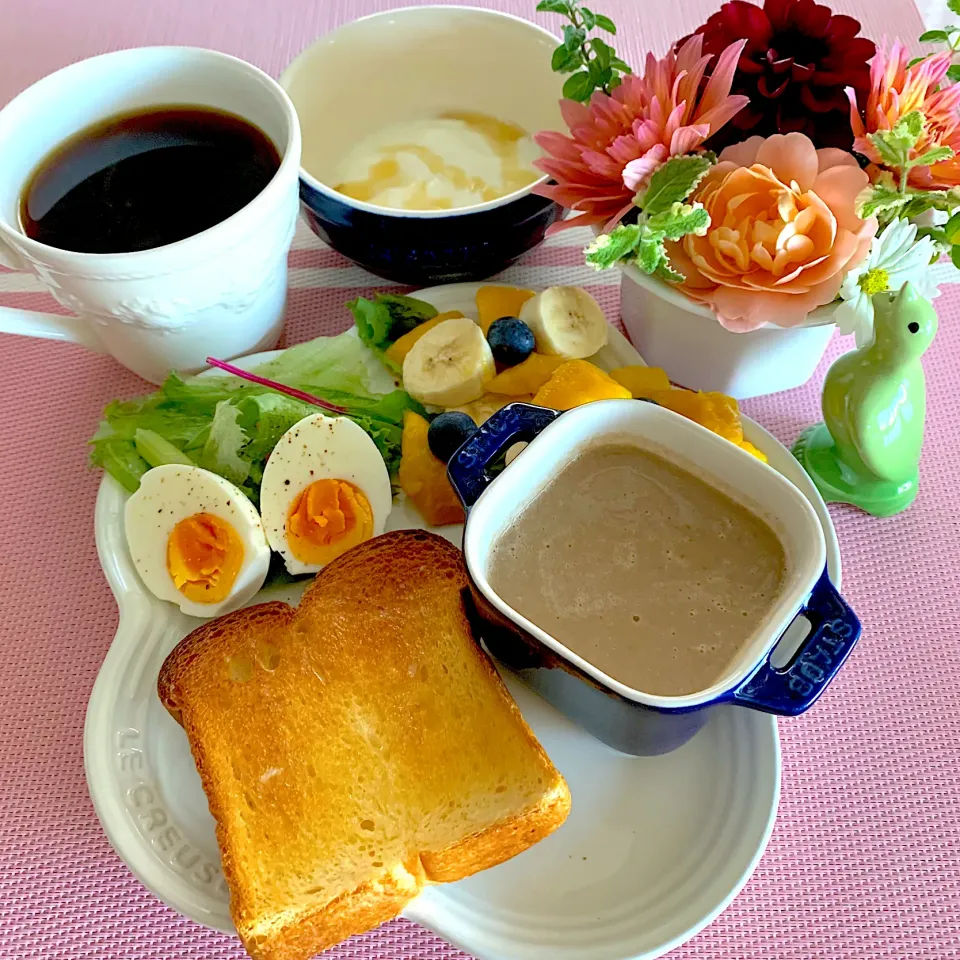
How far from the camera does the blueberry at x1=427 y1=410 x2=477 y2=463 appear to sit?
996mm

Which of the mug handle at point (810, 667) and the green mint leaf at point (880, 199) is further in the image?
the green mint leaf at point (880, 199)

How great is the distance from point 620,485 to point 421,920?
0.45 meters

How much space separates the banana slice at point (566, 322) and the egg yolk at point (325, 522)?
31 cm

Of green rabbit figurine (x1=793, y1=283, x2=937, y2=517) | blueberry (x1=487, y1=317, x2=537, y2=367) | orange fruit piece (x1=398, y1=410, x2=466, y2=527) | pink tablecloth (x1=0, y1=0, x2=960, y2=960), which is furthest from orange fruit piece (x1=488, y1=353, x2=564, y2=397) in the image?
green rabbit figurine (x1=793, y1=283, x2=937, y2=517)

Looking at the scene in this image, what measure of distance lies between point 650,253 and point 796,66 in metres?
0.25

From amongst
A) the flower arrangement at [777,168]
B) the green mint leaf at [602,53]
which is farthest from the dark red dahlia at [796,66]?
the green mint leaf at [602,53]

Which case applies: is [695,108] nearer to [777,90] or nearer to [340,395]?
[777,90]

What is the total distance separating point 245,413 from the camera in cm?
105

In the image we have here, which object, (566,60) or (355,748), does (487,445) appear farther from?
(566,60)

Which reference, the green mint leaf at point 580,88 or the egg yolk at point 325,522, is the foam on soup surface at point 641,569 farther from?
the green mint leaf at point 580,88

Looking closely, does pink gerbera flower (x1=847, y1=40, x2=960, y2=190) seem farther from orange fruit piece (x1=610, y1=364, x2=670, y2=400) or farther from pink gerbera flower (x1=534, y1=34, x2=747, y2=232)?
orange fruit piece (x1=610, y1=364, x2=670, y2=400)

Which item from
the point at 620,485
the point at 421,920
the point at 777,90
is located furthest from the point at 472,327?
the point at 421,920

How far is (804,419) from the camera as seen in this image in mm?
1119

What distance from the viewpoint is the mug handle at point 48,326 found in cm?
103
